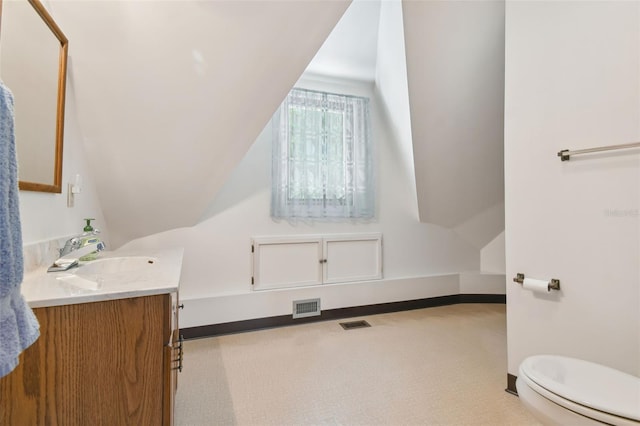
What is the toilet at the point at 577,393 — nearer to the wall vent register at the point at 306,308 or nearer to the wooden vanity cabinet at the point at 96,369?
the wooden vanity cabinet at the point at 96,369

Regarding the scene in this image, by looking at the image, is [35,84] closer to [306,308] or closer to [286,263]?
[286,263]

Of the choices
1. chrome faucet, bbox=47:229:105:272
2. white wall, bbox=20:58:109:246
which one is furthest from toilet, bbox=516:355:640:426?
white wall, bbox=20:58:109:246

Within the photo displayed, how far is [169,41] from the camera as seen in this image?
5.18 ft

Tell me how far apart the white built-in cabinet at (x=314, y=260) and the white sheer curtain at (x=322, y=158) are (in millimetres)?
235

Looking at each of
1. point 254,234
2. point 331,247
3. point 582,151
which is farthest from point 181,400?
point 582,151

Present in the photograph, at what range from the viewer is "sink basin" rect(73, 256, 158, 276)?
4.40ft

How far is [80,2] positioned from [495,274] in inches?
163

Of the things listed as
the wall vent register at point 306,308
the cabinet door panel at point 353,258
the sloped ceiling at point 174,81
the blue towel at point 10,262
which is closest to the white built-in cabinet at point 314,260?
the cabinet door panel at point 353,258

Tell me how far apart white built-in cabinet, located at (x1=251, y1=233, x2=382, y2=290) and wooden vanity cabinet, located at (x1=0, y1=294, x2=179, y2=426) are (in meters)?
1.75

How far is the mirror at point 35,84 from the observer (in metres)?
1.07

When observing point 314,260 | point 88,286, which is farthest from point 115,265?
point 314,260

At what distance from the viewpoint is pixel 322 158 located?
2814 mm

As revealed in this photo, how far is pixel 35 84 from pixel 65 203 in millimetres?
556

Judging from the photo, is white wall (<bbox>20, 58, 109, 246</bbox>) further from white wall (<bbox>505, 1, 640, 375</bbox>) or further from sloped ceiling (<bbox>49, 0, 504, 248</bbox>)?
white wall (<bbox>505, 1, 640, 375</bbox>)
